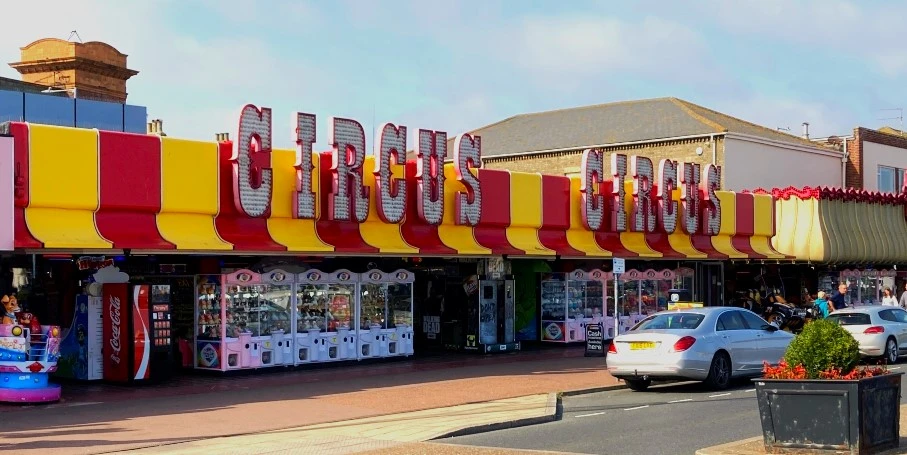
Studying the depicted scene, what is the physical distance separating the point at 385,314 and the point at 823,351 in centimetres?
1533

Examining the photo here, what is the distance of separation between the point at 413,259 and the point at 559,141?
18105mm

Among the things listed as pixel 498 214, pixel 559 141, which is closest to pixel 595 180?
pixel 498 214

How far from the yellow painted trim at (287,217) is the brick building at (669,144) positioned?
21220 mm

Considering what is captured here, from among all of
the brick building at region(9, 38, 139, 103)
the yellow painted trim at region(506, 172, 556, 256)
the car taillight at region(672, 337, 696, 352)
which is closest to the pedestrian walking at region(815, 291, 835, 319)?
the yellow painted trim at region(506, 172, 556, 256)

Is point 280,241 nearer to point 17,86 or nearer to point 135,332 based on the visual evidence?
point 135,332

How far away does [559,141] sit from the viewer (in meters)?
44.1

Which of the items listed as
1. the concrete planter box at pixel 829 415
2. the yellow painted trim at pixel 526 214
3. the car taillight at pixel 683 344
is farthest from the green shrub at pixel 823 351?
the yellow painted trim at pixel 526 214

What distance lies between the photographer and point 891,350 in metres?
25.2

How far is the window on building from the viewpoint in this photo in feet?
155

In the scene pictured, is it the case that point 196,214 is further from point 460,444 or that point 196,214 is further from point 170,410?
point 460,444

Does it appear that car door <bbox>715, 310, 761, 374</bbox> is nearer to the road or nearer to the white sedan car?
the white sedan car

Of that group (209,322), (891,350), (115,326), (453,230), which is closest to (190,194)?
(115,326)

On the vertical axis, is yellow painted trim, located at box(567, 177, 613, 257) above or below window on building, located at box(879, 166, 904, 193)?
below

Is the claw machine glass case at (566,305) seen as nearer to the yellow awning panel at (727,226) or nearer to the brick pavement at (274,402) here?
the brick pavement at (274,402)
